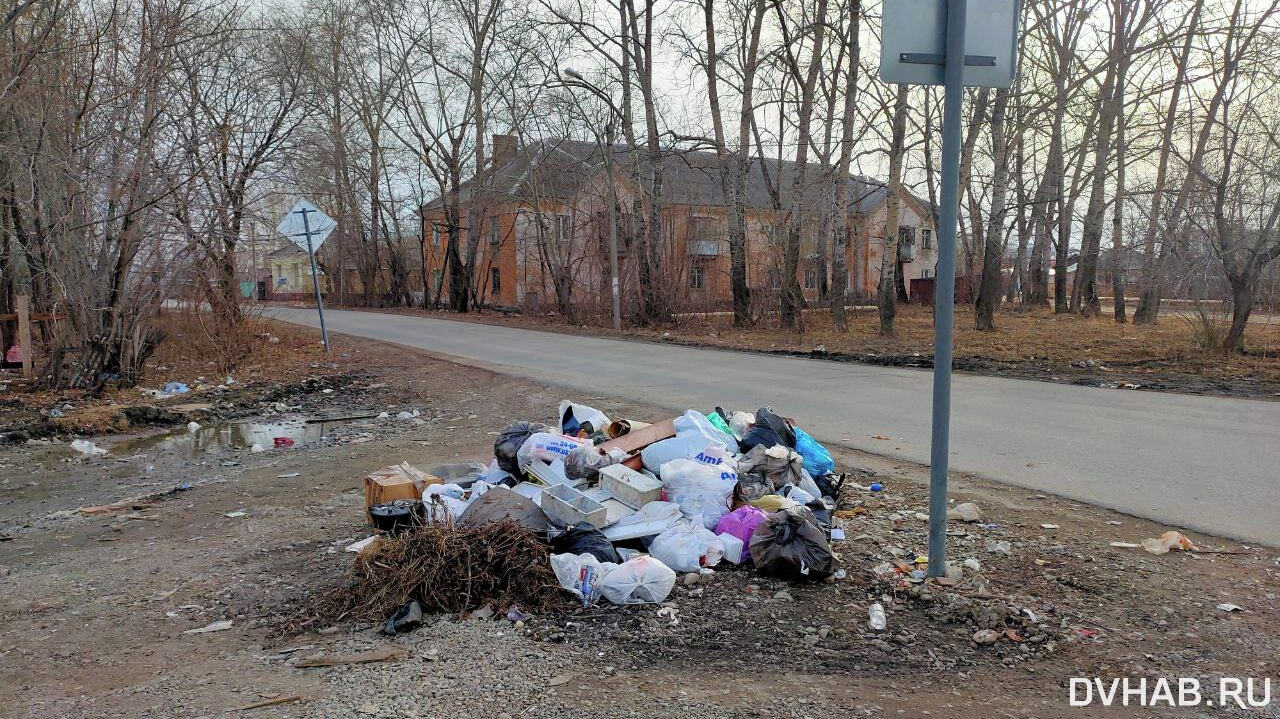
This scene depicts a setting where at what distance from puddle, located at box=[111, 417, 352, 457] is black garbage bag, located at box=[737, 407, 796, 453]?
5314 millimetres

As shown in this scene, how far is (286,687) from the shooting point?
10.8 feet

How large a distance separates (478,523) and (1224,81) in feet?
63.3

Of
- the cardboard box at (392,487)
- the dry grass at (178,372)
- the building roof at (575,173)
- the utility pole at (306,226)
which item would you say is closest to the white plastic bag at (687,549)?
the cardboard box at (392,487)

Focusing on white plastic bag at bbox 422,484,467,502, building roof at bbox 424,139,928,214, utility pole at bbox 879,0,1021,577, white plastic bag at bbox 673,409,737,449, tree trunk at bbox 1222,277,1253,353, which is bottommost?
white plastic bag at bbox 422,484,467,502

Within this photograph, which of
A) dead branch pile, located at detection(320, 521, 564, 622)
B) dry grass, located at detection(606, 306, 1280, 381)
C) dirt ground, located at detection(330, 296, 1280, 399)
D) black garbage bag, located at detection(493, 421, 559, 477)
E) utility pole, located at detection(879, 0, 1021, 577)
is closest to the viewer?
utility pole, located at detection(879, 0, 1021, 577)

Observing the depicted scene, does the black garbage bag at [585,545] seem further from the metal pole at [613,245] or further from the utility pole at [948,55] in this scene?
the metal pole at [613,245]

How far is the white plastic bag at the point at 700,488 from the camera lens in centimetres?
483

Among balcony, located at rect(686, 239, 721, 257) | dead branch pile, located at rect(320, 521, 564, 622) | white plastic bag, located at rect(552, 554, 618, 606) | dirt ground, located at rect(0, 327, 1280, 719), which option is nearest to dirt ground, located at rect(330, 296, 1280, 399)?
balcony, located at rect(686, 239, 721, 257)

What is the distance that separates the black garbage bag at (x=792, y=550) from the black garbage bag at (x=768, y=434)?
1.28m

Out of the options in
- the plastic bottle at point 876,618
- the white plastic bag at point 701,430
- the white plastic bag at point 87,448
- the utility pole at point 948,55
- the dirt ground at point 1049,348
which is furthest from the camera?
the dirt ground at point 1049,348

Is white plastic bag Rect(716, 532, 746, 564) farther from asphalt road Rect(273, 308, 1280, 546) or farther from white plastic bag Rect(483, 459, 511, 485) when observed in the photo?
asphalt road Rect(273, 308, 1280, 546)

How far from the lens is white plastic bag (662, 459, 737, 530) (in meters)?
4.83

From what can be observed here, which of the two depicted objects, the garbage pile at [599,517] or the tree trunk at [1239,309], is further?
the tree trunk at [1239,309]

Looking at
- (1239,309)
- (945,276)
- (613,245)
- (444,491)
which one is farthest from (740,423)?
→ (613,245)
